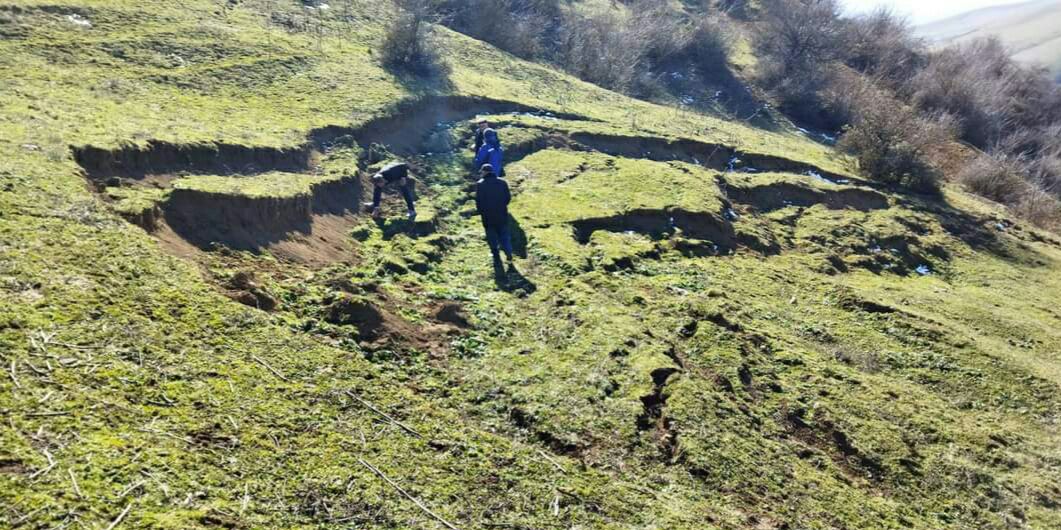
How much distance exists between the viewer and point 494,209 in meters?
11.7

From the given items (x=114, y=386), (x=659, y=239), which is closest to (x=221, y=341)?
(x=114, y=386)

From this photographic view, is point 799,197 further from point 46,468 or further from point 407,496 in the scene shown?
point 46,468

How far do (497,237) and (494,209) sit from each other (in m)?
0.58

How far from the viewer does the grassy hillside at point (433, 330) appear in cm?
537

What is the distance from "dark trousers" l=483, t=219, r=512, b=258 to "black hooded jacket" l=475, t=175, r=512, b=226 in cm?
5

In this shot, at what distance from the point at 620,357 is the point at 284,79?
12.9 metres

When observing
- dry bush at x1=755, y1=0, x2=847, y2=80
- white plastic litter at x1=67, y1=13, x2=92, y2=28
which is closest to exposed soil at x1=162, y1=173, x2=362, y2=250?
white plastic litter at x1=67, y1=13, x2=92, y2=28

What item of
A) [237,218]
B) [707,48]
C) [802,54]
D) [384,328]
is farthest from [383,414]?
[802,54]

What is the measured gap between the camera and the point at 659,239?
1412 cm

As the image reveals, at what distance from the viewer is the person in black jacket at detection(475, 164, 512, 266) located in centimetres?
1168

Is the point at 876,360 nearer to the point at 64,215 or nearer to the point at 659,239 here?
the point at 659,239

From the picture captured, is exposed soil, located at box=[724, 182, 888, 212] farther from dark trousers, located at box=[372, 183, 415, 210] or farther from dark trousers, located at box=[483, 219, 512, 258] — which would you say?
dark trousers, located at box=[372, 183, 415, 210]

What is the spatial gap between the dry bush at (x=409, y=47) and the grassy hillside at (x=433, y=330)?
310cm

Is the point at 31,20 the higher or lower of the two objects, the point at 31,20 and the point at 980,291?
the higher
